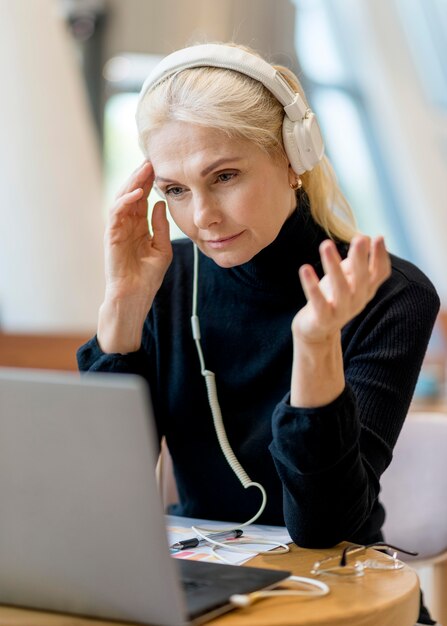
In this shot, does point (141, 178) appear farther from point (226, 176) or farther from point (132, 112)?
point (132, 112)

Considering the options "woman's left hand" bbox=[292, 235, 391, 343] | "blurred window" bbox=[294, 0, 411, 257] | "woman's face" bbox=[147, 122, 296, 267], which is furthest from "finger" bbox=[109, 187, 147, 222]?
"blurred window" bbox=[294, 0, 411, 257]

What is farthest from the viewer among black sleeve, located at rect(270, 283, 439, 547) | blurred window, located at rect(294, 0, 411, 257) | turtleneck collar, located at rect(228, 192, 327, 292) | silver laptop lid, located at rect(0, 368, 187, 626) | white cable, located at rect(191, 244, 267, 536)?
blurred window, located at rect(294, 0, 411, 257)

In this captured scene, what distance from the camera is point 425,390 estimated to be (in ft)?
12.3

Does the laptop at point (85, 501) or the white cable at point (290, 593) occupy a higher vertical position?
the laptop at point (85, 501)

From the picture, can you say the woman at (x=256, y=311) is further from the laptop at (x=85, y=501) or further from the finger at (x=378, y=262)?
the laptop at (x=85, y=501)

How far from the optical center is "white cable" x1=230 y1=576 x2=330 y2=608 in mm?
954

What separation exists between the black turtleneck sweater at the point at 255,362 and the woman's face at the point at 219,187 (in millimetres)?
133

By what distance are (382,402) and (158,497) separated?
0.58 m

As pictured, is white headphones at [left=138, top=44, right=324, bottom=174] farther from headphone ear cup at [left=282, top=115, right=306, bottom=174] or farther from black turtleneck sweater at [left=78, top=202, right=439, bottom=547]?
black turtleneck sweater at [left=78, top=202, right=439, bottom=547]

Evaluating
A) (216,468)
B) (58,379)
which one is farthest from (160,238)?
(58,379)

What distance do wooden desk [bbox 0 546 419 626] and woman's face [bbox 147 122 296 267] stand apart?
21.4 inches

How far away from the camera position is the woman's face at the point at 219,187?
4.58 feet

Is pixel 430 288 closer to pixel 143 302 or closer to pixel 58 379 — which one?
pixel 143 302

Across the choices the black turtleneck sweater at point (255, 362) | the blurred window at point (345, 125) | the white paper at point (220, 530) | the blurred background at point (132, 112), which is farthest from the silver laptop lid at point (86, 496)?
the blurred window at point (345, 125)
